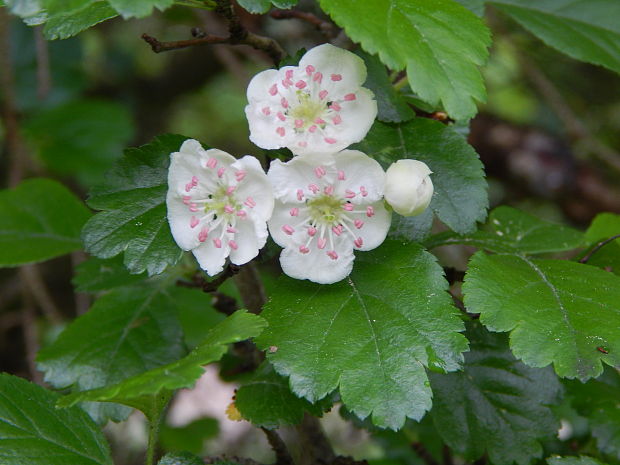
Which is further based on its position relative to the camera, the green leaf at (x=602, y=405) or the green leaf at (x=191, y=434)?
the green leaf at (x=191, y=434)

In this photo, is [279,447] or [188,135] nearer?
[279,447]

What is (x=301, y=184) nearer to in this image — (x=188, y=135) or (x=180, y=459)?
(x=180, y=459)

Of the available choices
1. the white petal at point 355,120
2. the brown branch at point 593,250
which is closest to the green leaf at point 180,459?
the white petal at point 355,120

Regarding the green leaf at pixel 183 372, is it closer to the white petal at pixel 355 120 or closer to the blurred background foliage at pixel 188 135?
the white petal at pixel 355 120

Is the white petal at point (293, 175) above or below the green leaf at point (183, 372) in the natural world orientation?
above

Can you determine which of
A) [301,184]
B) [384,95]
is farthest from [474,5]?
[301,184]

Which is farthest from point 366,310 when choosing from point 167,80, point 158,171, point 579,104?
point 579,104
